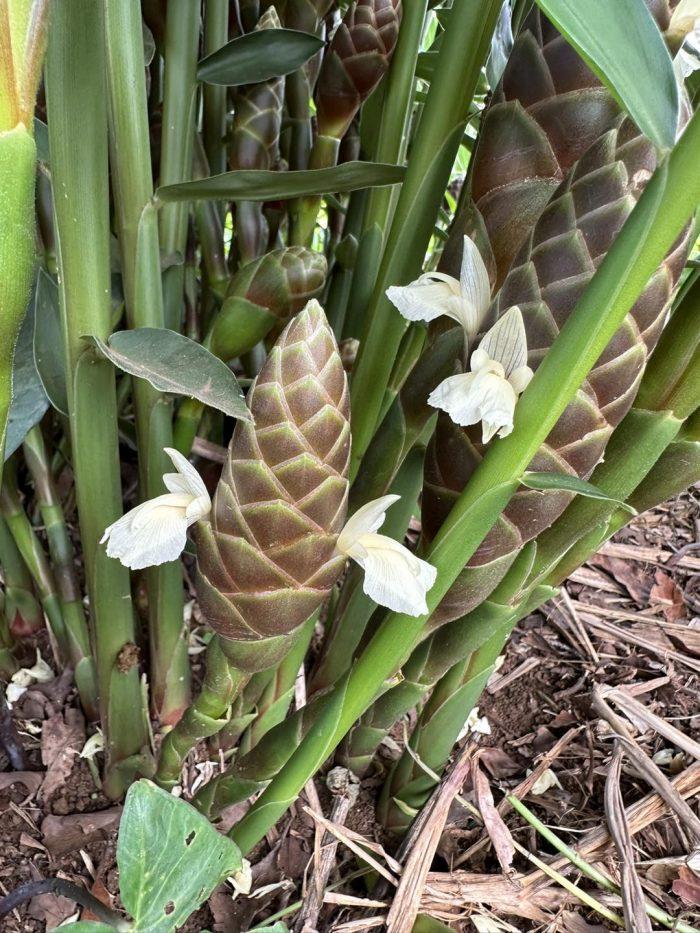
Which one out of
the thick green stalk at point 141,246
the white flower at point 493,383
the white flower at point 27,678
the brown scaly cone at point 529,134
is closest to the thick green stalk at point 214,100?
the thick green stalk at point 141,246

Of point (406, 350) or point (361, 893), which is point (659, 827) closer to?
point (361, 893)

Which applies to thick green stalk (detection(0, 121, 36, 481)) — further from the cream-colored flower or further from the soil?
the soil

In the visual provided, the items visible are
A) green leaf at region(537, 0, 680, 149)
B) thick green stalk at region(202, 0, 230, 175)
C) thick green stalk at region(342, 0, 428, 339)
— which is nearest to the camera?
green leaf at region(537, 0, 680, 149)

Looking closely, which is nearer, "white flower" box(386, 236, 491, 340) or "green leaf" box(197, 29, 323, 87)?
"white flower" box(386, 236, 491, 340)

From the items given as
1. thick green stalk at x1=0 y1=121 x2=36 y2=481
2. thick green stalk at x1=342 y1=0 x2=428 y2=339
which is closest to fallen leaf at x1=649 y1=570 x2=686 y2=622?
thick green stalk at x1=342 y1=0 x2=428 y2=339

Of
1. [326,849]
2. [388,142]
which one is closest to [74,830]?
[326,849]

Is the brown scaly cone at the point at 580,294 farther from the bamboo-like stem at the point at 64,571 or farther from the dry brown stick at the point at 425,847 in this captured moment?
the bamboo-like stem at the point at 64,571

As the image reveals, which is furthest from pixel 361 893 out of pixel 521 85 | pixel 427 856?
pixel 521 85
